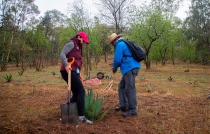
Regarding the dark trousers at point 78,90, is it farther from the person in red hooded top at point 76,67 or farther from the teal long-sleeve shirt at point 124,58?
the teal long-sleeve shirt at point 124,58

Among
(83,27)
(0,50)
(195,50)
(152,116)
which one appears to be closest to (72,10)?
(83,27)

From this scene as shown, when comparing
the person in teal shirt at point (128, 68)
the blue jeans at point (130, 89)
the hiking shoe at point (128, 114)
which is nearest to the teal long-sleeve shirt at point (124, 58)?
the person in teal shirt at point (128, 68)

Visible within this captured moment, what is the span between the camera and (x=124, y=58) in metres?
4.12

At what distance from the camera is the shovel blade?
339cm

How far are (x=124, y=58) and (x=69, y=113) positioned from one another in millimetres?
1626

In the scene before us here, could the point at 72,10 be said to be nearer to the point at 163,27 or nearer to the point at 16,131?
the point at 163,27

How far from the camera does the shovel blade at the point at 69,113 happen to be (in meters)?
3.39

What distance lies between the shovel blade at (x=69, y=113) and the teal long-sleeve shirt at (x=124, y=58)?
1.31m

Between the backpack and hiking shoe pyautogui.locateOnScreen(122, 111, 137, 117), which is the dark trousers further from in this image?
the backpack

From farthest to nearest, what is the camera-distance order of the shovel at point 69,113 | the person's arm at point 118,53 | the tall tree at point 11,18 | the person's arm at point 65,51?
the tall tree at point 11,18, the person's arm at point 118,53, the person's arm at point 65,51, the shovel at point 69,113

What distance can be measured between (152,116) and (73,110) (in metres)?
1.77

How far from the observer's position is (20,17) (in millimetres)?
26469

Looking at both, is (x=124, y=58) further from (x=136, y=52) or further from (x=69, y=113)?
(x=69, y=113)

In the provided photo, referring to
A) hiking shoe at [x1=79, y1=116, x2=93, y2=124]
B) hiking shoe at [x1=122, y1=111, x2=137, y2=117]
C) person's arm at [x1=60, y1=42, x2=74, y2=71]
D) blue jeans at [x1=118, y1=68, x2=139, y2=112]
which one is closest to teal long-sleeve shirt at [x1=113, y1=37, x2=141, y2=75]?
blue jeans at [x1=118, y1=68, x2=139, y2=112]
